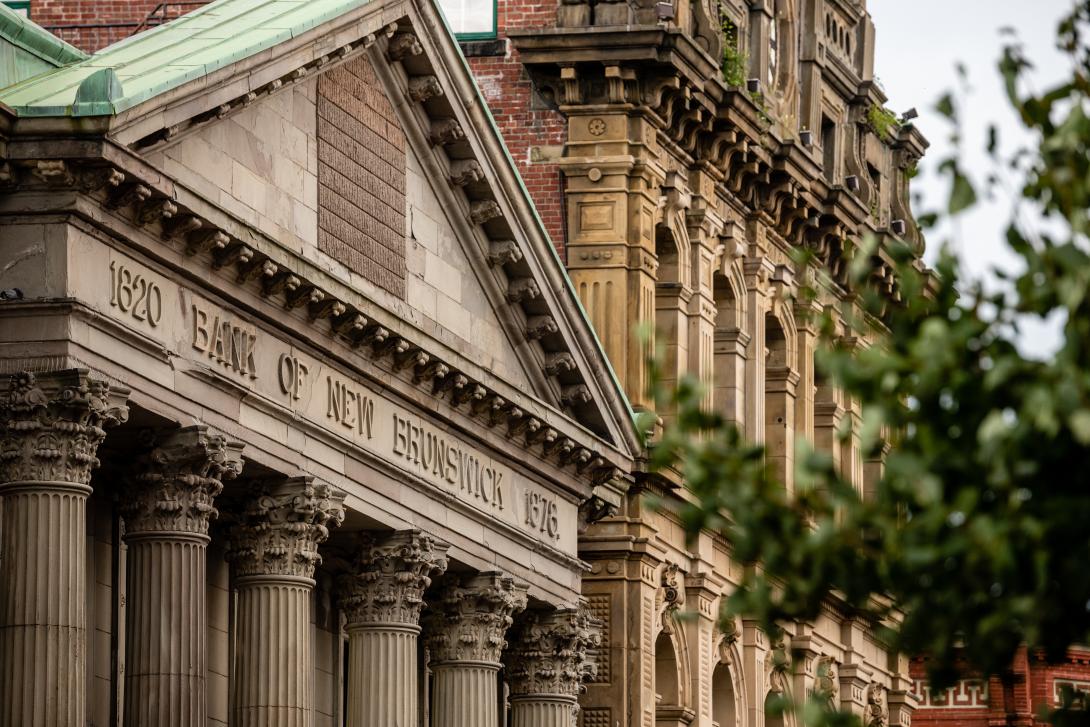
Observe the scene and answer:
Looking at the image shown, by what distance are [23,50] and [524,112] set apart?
17834mm

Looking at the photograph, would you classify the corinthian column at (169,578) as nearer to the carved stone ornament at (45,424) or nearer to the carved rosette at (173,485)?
the carved rosette at (173,485)

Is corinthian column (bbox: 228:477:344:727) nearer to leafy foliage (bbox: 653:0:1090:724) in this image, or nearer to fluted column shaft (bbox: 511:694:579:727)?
fluted column shaft (bbox: 511:694:579:727)

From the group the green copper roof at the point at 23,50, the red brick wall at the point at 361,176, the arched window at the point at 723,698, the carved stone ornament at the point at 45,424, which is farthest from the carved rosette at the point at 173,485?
the arched window at the point at 723,698

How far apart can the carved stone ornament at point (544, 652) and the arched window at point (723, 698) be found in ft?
33.3

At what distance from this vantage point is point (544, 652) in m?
47.8

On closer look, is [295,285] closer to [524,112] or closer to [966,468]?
[524,112]

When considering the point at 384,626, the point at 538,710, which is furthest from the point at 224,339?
the point at 538,710

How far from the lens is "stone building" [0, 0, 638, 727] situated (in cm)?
3381

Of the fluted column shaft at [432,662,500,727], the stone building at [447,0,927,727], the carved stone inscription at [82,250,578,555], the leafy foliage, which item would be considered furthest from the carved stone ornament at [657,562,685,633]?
the leafy foliage

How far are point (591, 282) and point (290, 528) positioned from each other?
14.8 meters

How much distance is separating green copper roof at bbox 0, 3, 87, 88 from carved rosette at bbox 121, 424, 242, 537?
4.14m

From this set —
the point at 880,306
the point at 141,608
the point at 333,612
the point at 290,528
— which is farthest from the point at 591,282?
the point at 880,306

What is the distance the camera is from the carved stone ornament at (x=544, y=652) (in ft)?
157

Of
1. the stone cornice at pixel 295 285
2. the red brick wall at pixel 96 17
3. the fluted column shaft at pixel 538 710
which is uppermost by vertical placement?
the red brick wall at pixel 96 17
